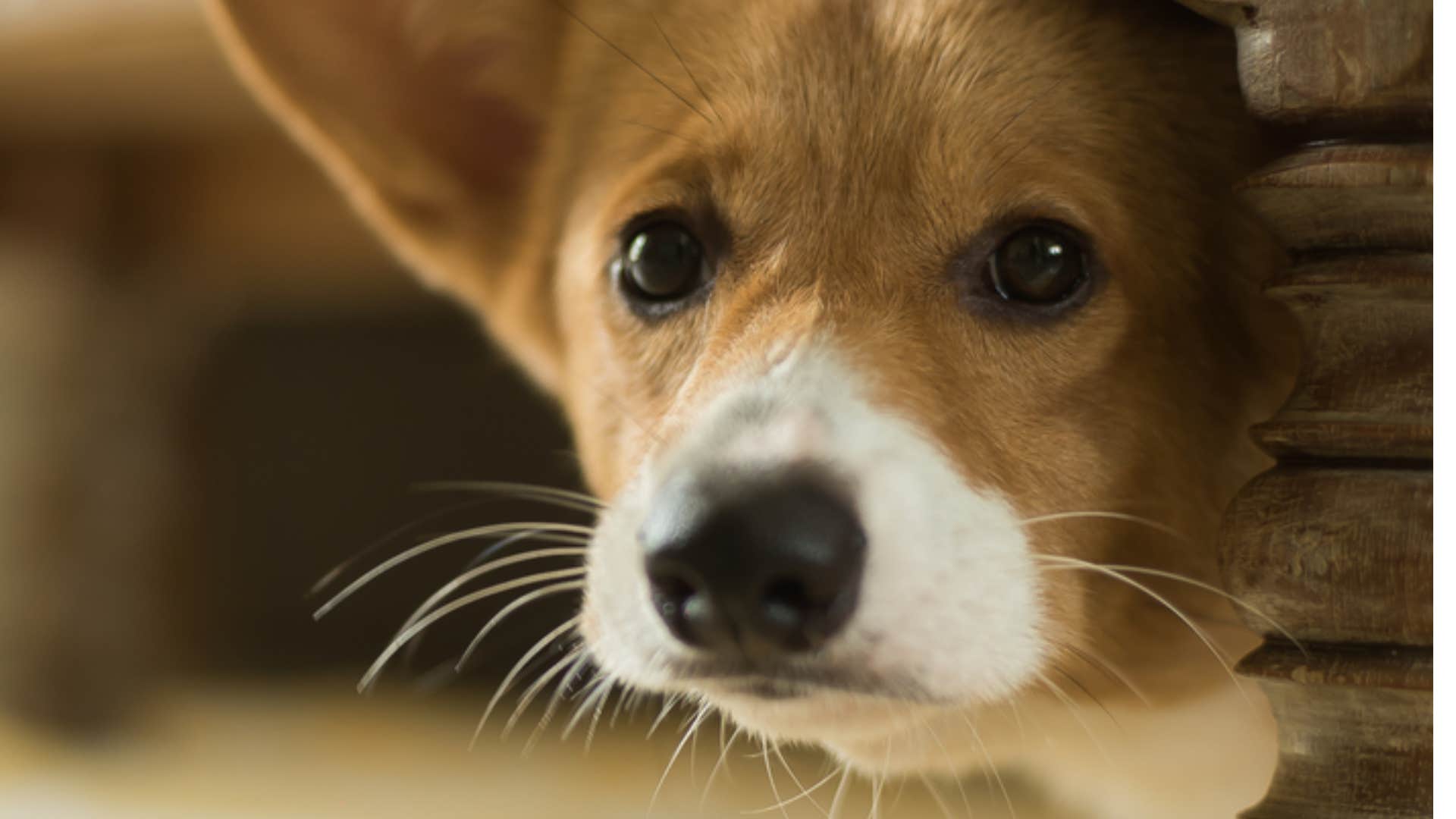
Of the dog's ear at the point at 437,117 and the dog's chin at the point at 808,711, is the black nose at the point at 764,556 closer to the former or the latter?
the dog's chin at the point at 808,711

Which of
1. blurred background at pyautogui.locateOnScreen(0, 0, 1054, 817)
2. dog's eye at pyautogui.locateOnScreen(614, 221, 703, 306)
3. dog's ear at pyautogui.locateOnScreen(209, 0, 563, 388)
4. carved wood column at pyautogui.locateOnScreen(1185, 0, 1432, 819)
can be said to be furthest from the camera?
blurred background at pyautogui.locateOnScreen(0, 0, 1054, 817)

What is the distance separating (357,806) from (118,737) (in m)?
0.43

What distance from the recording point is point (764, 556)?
77 centimetres

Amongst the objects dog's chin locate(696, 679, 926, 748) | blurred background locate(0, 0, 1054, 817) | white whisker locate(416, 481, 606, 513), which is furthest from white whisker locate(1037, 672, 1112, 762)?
blurred background locate(0, 0, 1054, 817)

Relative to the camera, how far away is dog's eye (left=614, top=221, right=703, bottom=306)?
1085 millimetres

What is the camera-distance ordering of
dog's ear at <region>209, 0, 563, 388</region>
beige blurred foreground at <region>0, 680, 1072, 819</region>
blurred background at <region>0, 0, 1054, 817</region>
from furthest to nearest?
blurred background at <region>0, 0, 1054, 817</region> → beige blurred foreground at <region>0, 680, 1072, 819</region> → dog's ear at <region>209, 0, 563, 388</region>

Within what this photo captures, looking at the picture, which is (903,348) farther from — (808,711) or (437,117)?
(437,117)

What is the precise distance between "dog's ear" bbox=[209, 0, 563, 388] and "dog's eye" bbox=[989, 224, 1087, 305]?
1.60 feet

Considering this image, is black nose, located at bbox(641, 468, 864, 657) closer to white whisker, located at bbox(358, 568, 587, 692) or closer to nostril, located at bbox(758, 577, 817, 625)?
nostril, located at bbox(758, 577, 817, 625)

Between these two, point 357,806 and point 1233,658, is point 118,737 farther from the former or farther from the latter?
point 1233,658

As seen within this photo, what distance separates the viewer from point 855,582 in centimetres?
79

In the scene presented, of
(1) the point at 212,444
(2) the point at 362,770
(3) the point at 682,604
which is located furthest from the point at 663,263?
(1) the point at 212,444

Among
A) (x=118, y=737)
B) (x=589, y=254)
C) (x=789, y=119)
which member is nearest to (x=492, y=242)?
(x=589, y=254)

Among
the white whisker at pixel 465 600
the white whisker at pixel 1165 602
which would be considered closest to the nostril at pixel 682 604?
the white whisker at pixel 465 600
